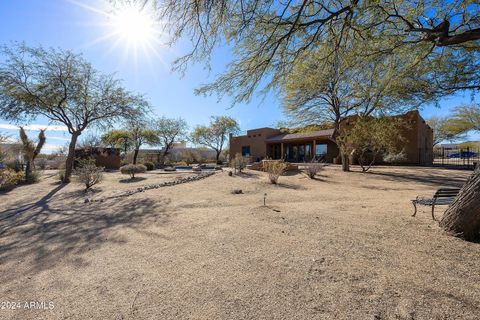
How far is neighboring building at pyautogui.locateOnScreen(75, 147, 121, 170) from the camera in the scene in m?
24.8

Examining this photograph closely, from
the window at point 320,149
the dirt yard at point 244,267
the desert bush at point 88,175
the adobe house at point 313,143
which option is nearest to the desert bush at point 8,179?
the desert bush at point 88,175

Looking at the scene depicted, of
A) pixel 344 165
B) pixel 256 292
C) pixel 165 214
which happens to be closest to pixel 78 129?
pixel 165 214

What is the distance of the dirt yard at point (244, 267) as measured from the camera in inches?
81.4

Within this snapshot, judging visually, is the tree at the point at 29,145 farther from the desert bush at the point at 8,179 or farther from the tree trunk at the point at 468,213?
the tree trunk at the point at 468,213

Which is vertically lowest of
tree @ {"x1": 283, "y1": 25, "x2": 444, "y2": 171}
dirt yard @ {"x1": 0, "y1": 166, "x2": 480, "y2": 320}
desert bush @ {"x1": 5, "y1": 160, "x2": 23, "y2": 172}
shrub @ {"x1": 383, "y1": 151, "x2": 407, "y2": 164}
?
dirt yard @ {"x1": 0, "y1": 166, "x2": 480, "y2": 320}

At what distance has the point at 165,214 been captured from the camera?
18.8 ft

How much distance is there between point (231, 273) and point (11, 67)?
1514cm

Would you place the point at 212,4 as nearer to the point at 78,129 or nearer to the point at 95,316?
the point at 95,316

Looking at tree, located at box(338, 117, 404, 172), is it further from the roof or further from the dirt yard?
the dirt yard

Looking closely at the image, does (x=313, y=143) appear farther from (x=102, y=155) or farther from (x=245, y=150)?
(x=102, y=155)

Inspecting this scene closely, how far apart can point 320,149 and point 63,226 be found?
2397 centimetres

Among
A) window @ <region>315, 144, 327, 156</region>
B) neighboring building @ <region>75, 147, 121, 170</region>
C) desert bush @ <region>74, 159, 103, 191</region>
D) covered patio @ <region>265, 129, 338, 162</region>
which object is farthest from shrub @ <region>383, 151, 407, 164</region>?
neighboring building @ <region>75, 147, 121, 170</region>

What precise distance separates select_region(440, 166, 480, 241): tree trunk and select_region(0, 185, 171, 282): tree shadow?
211 inches

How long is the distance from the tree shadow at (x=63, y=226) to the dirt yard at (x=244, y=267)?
4 centimetres
